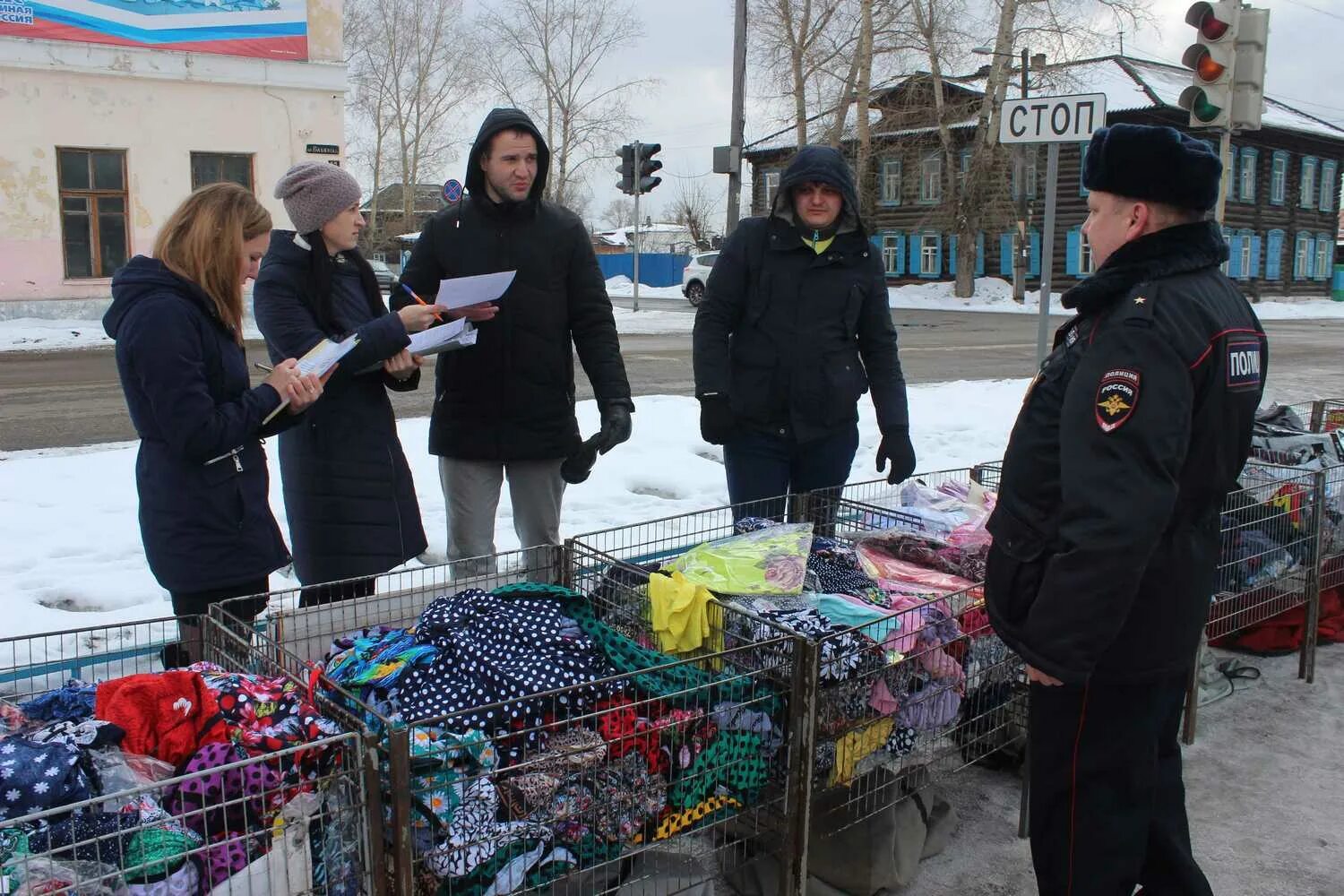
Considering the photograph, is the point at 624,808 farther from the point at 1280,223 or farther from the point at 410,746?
the point at 1280,223

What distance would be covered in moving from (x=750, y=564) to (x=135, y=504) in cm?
463

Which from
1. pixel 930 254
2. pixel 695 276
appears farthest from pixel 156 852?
pixel 930 254

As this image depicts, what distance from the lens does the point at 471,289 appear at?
3.42 m

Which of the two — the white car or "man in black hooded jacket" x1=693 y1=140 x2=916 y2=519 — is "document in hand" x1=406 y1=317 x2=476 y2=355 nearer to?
"man in black hooded jacket" x1=693 y1=140 x2=916 y2=519

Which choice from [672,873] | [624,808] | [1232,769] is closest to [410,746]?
[624,808]

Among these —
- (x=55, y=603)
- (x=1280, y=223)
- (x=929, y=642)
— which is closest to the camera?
(x=929, y=642)

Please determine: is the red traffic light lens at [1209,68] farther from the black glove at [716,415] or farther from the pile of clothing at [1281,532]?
the black glove at [716,415]

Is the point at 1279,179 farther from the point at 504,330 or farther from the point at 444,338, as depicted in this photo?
the point at 444,338

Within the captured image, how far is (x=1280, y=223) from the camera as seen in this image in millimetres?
37781

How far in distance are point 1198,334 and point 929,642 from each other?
1118 millimetres

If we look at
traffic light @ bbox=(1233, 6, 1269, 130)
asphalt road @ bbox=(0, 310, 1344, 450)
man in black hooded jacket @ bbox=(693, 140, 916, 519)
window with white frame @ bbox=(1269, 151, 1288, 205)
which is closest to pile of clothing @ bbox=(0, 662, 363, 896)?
man in black hooded jacket @ bbox=(693, 140, 916, 519)

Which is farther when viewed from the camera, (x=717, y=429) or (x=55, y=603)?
(x=55, y=603)

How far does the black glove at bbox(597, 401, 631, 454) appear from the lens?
3904mm

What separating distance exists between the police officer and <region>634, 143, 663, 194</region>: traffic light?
1539 centimetres
